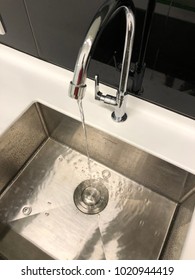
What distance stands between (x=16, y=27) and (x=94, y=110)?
362 millimetres

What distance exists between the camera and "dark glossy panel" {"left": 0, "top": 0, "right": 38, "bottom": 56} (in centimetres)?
69

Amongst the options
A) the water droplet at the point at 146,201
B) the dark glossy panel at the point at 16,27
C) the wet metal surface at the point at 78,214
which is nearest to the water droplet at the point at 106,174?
the wet metal surface at the point at 78,214

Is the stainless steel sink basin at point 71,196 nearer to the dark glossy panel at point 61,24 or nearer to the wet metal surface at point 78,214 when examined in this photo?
the wet metal surface at point 78,214

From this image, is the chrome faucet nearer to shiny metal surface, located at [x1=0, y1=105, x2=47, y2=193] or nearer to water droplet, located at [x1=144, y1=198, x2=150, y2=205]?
shiny metal surface, located at [x1=0, y1=105, x2=47, y2=193]

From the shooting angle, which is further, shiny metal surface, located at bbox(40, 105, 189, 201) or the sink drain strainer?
the sink drain strainer

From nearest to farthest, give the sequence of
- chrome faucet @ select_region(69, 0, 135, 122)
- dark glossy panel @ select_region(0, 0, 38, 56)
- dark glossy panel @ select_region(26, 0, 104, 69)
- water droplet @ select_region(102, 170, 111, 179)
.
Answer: chrome faucet @ select_region(69, 0, 135, 122)
dark glossy panel @ select_region(26, 0, 104, 69)
dark glossy panel @ select_region(0, 0, 38, 56)
water droplet @ select_region(102, 170, 111, 179)

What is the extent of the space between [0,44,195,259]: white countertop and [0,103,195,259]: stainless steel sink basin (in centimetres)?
3

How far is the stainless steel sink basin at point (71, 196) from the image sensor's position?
0.70 metres

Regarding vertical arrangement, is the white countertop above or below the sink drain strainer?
above

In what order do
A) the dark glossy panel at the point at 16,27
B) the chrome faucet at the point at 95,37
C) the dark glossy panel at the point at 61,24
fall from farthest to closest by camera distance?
1. the dark glossy panel at the point at 16,27
2. the dark glossy panel at the point at 61,24
3. the chrome faucet at the point at 95,37

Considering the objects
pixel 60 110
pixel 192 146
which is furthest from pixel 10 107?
pixel 192 146

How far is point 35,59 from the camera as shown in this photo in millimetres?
829

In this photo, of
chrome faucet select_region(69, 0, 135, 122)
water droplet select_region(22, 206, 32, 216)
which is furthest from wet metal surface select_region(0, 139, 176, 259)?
chrome faucet select_region(69, 0, 135, 122)

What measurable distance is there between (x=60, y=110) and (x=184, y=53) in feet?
1.23
